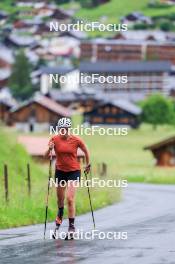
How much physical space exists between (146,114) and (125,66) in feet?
127

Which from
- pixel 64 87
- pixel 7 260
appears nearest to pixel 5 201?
pixel 7 260

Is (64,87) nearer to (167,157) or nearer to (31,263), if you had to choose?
(167,157)

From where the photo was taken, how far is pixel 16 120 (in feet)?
421

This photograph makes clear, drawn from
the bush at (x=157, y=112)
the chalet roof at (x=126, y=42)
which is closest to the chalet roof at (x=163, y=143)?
the bush at (x=157, y=112)

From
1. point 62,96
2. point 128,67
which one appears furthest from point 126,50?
point 62,96

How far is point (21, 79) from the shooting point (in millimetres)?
163125

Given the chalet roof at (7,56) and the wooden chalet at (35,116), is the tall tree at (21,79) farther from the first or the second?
the wooden chalet at (35,116)

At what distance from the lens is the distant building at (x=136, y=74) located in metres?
168

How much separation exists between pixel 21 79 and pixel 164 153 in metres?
90.3

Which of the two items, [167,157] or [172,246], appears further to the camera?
[167,157]

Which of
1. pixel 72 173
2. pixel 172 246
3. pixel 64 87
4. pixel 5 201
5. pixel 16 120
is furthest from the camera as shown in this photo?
pixel 64 87

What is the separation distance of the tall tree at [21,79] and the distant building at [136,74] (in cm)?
1006
